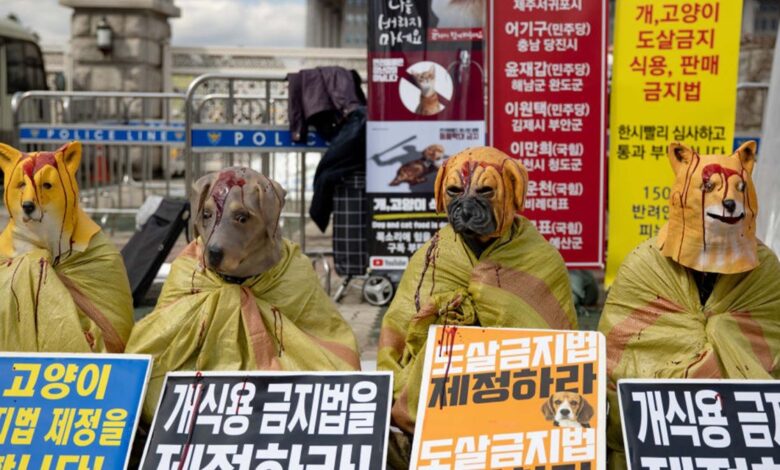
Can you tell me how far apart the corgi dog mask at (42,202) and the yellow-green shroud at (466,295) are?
4.19ft

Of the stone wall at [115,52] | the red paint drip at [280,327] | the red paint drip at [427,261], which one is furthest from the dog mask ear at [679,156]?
the stone wall at [115,52]

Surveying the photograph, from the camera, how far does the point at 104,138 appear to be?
35.8 feet

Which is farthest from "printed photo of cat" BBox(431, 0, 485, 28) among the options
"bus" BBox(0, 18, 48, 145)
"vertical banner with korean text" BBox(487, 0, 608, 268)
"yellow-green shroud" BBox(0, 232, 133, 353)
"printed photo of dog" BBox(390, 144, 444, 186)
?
"bus" BBox(0, 18, 48, 145)

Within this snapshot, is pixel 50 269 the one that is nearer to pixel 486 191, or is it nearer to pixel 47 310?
pixel 47 310

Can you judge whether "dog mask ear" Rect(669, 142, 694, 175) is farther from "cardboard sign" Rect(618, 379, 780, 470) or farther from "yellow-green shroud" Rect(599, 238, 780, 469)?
"cardboard sign" Rect(618, 379, 780, 470)

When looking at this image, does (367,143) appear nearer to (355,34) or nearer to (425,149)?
(425,149)

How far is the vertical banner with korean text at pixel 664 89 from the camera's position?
Result: 6.21m

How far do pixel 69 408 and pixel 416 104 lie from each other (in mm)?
3825

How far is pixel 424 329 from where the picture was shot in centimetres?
394

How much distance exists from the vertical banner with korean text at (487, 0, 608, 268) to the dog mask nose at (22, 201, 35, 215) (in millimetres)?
3379

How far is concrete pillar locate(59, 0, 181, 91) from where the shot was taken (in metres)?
16.5

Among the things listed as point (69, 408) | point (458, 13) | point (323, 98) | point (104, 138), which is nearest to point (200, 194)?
point (69, 408)

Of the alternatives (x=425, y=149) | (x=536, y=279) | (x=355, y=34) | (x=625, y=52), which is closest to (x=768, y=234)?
(x=625, y=52)

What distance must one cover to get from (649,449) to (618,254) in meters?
3.34
